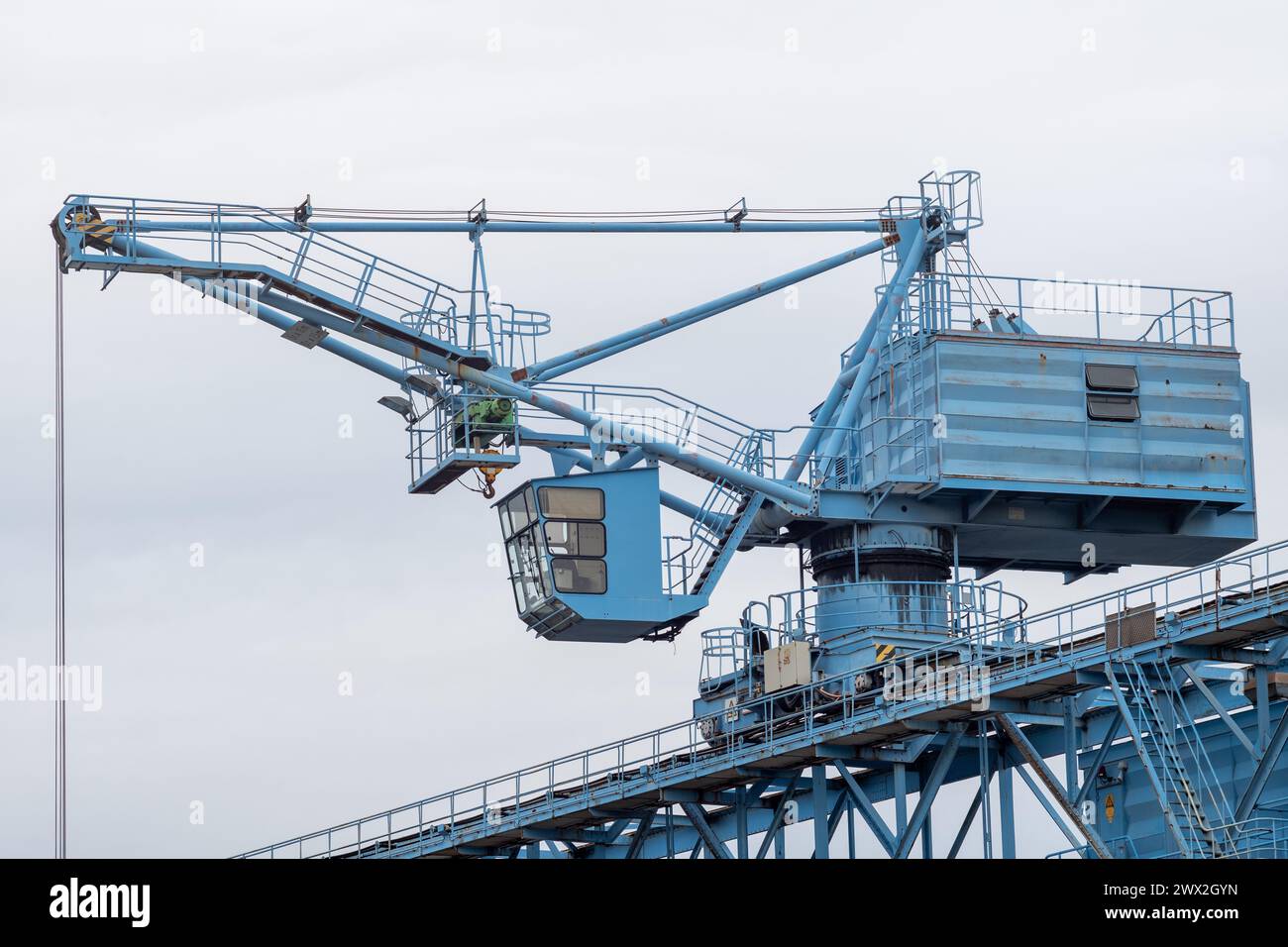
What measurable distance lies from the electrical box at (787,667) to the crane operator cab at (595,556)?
245 cm

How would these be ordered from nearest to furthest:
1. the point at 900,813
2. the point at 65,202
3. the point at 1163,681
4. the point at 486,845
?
the point at 1163,681
the point at 900,813
the point at 65,202
the point at 486,845

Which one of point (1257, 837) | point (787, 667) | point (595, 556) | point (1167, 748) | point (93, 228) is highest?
point (93, 228)

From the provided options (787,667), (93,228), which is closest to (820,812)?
(787,667)

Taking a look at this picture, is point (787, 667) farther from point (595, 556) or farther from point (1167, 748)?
point (1167, 748)

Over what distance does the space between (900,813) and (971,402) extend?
1189 centimetres

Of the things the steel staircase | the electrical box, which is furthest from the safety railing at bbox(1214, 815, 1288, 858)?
the electrical box

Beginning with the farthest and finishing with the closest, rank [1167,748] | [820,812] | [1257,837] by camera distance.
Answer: [820,812] < [1257,837] < [1167,748]

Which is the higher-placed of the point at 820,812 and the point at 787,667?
the point at 787,667

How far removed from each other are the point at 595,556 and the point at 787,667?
17.3 ft

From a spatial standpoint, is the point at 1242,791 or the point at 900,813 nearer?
the point at 1242,791

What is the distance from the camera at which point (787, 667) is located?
61031mm

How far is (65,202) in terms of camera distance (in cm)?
6031
